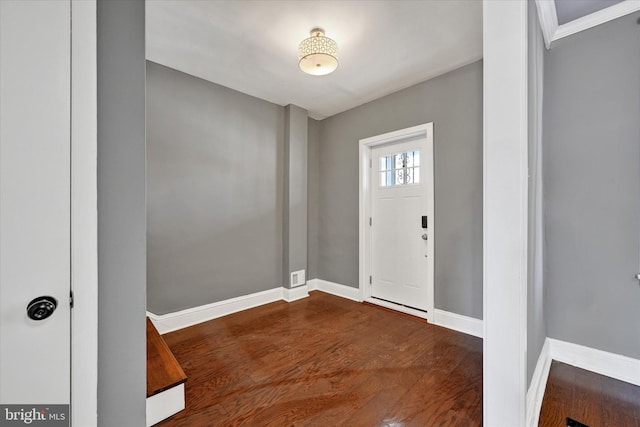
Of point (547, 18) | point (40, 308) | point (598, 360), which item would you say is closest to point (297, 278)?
point (598, 360)

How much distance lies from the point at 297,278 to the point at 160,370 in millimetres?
2142

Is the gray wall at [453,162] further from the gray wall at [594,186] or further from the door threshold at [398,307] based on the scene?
the gray wall at [594,186]

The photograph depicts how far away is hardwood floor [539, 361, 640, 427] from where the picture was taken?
1550mm

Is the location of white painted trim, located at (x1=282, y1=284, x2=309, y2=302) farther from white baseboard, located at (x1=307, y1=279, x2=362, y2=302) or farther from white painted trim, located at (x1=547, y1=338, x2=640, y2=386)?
white painted trim, located at (x1=547, y1=338, x2=640, y2=386)

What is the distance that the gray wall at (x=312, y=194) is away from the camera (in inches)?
161

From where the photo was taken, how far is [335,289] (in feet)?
12.8

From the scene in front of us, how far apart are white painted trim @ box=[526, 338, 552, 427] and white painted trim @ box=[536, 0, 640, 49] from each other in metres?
2.42

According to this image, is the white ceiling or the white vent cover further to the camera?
the white vent cover

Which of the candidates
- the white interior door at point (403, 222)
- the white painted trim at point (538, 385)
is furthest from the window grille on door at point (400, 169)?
the white painted trim at point (538, 385)

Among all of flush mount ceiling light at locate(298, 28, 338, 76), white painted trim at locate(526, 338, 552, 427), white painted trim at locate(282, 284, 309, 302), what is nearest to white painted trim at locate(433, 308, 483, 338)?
white painted trim at locate(526, 338, 552, 427)

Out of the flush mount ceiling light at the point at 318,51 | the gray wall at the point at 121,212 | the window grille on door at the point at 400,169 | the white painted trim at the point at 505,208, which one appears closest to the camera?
the gray wall at the point at 121,212

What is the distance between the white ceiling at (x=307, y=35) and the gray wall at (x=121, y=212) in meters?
1.40

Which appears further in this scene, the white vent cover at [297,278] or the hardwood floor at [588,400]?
the white vent cover at [297,278]

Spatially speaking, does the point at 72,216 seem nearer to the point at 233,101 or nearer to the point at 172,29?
the point at 172,29
